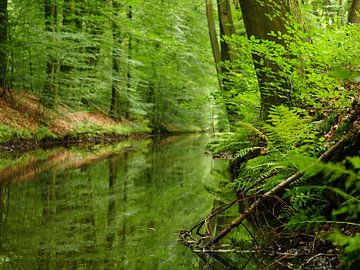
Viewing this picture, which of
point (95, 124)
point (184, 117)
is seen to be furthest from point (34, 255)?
point (184, 117)

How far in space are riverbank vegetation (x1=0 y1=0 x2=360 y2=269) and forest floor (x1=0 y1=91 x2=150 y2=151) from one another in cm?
9

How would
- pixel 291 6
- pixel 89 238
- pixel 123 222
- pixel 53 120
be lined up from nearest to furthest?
pixel 89 238 < pixel 123 222 < pixel 291 6 < pixel 53 120

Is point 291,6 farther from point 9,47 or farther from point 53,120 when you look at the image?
point 53,120

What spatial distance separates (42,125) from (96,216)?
1053cm

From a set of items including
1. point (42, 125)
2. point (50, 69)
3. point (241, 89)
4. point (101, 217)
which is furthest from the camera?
point (50, 69)

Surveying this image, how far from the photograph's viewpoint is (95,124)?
689 inches

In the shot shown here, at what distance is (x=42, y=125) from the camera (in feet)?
45.2

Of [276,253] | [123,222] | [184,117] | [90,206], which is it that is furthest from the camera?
[184,117]

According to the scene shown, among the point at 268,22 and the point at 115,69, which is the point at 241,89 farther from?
the point at 115,69

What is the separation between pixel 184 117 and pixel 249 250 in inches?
1079

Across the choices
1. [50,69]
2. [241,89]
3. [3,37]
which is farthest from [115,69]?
[241,89]

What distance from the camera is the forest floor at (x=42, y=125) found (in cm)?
1179

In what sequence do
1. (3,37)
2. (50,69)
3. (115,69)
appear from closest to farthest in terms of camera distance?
(3,37) → (50,69) → (115,69)

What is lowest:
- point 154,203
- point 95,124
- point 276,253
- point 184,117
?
point 184,117
